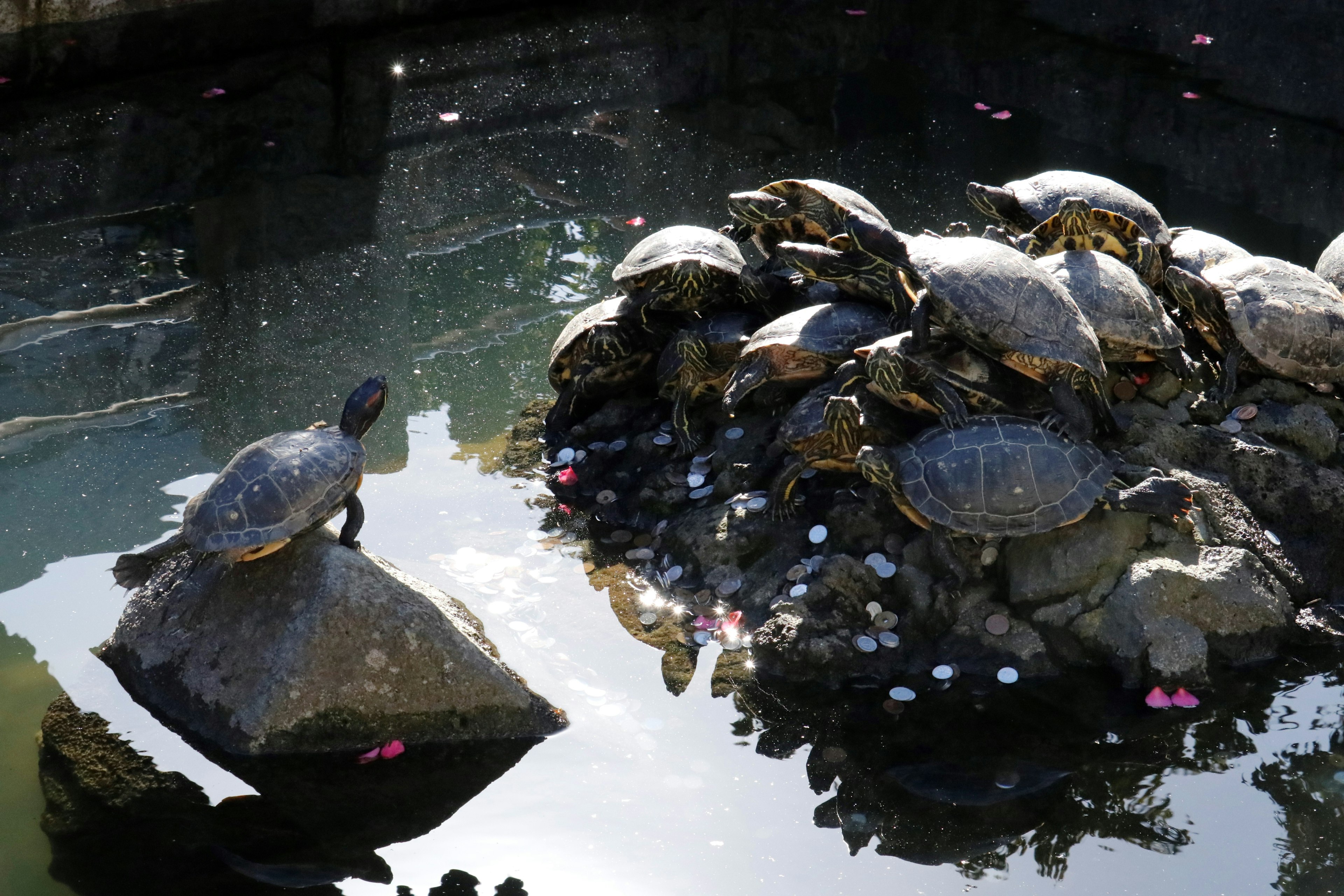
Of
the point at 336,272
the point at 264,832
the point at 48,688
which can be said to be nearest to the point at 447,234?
the point at 336,272

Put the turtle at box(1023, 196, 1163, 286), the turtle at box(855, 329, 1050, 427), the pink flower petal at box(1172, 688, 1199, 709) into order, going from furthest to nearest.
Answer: the turtle at box(1023, 196, 1163, 286) < the turtle at box(855, 329, 1050, 427) < the pink flower petal at box(1172, 688, 1199, 709)

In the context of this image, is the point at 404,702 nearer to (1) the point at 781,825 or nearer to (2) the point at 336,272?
(1) the point at 781,825

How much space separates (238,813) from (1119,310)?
3964mm

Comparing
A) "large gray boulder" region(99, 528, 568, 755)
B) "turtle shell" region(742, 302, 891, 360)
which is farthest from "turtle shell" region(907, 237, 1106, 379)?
"large gray boulder" region(99, 528, 568, 755)

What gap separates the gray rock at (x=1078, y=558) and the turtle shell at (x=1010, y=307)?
61cm

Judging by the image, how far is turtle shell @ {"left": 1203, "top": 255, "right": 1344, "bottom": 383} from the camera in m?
5.14

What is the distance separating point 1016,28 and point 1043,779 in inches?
413

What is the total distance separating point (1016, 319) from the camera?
14.7ft

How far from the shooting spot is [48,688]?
4387 millimetres

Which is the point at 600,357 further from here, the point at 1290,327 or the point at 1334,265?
the point at 1334,265

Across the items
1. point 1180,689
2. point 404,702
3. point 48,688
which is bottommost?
point 48,688

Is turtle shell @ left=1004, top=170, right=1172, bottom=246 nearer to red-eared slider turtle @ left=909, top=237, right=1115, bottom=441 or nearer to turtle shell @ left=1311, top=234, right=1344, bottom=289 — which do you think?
turtle shell @ left=1311, top=234, right=1344, bottom=289

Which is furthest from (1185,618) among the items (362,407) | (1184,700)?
(362,407)

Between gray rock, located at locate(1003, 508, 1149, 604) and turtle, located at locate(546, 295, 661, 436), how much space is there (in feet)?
7.51
